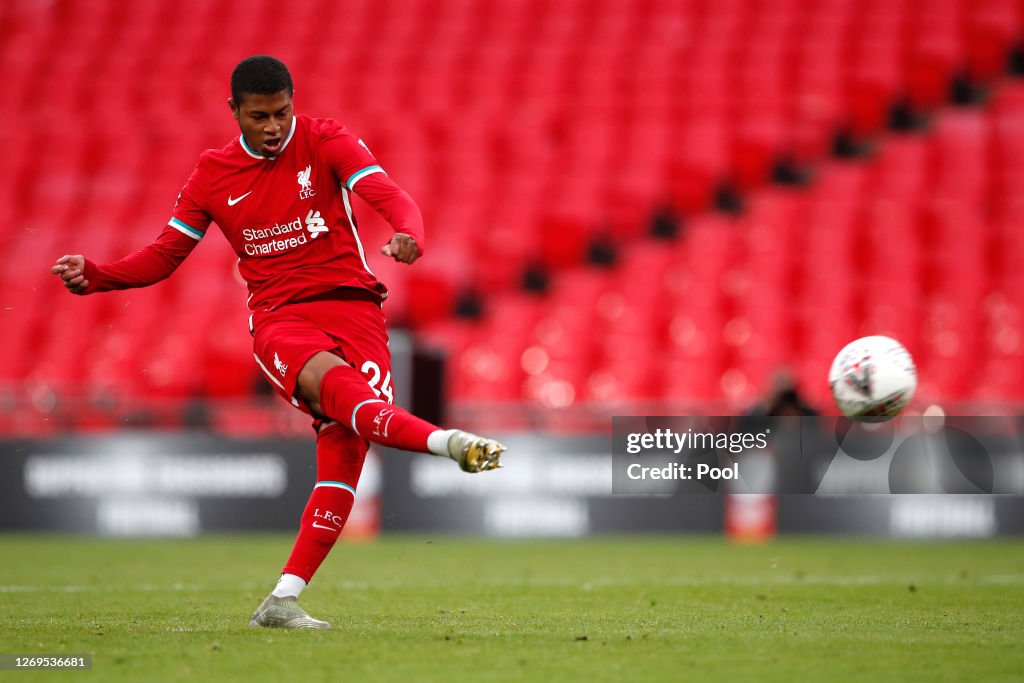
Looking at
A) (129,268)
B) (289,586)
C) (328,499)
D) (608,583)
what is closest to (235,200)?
(129,268)

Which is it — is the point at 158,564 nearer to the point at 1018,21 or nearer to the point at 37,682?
the point at 37,682

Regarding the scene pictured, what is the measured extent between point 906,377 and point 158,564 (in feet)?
18.0

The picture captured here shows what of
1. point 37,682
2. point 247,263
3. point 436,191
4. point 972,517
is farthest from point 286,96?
point 436,191

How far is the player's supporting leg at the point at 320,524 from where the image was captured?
5.29 metres

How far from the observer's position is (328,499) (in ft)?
17.7

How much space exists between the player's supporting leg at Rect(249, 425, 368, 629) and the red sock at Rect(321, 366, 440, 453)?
28 cm

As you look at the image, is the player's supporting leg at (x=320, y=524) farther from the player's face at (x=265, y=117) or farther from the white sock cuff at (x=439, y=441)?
the player's face at (x=265, y=117)

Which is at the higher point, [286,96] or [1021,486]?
[286,96]

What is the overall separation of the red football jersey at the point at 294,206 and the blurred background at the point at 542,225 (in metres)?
6.25

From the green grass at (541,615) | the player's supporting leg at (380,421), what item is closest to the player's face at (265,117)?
the player's supporting leg at (380,421)

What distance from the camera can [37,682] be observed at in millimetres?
4117

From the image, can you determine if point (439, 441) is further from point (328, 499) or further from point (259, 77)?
point (259, 77)

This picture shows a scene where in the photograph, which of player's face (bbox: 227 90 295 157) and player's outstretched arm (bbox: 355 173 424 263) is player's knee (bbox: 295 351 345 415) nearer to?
player's outstretched arm (bbox: 355 173 424 263)

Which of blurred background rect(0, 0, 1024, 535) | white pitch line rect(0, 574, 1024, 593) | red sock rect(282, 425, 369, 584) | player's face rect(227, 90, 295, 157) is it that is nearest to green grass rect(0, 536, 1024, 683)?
white pitch line rect(0, 574, 1024, 593)
